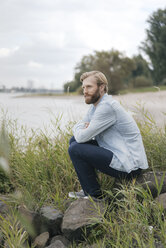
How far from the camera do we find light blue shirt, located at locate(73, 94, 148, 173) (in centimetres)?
263

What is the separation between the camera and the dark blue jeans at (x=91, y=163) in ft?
8.65

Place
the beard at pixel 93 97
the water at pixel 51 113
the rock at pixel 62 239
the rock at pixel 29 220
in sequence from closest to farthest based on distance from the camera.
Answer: the rock at pixel 62 239 < the rock at pixel 29 220 < the beard at pixel 93 97 < the water at pixel 51 113

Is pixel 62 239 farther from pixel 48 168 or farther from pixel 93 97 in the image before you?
pixel 93 97

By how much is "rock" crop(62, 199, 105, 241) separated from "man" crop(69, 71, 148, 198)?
228mm

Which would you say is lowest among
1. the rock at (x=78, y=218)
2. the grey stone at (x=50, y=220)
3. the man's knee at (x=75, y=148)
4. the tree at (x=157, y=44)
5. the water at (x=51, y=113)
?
the grey stone at (x=50, y=220)

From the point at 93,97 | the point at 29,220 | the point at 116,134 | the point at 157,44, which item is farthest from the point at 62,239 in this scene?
the point at 157,44

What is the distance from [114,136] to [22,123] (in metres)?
1.78

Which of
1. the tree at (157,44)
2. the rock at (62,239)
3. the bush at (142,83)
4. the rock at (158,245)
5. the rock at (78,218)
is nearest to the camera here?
the rock at (158,245)

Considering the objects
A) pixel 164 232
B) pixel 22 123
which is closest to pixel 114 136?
pixel 164 232

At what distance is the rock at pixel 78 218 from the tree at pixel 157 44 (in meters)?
23.3

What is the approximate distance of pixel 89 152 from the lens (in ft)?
8.65

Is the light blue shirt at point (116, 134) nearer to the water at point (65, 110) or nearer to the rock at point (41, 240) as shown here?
the rock at point (41, 240)

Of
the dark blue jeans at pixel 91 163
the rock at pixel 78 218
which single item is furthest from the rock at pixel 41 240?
the dark blue jeans at pixel 91 163

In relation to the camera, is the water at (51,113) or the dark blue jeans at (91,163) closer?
the dark blue jeans at (91,163)
